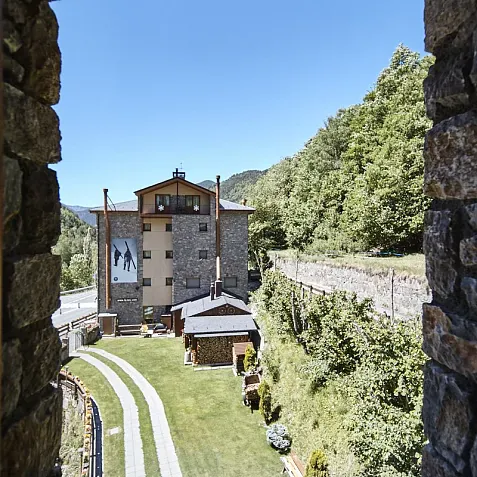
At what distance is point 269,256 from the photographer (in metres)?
24.0

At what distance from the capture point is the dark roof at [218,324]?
16.0 meters

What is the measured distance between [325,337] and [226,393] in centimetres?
496

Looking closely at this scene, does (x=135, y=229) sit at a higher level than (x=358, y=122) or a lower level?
lower

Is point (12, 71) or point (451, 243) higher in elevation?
point (12, 71)

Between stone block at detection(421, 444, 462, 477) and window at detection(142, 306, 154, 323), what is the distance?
2139cm

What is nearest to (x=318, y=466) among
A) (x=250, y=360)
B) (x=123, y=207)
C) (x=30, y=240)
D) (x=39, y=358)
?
(x=250, y=360)

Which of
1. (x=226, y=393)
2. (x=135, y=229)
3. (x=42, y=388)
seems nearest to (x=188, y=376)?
(x=226, y=393)

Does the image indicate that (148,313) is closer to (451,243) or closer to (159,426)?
(159,426)

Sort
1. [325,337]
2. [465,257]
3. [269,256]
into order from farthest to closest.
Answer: [269,256], [325,337], [465,257]

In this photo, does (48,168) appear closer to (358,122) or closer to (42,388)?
(42,388)

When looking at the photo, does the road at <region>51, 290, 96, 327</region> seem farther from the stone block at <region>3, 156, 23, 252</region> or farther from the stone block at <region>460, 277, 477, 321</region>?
the stone block at <region>460, 277, 477, 321</region>

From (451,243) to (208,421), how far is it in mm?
11103

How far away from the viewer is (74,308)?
2784 centimetres

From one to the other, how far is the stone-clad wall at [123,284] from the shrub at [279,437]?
13.4 metres
